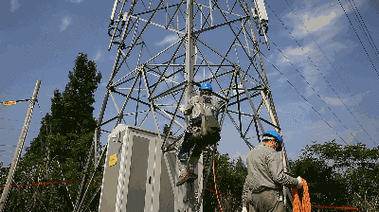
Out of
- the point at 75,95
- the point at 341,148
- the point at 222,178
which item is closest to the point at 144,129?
the point at 222,178

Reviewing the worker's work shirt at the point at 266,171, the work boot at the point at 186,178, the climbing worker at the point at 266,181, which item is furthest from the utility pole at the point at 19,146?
the worker's work shirt at the point at 266,171

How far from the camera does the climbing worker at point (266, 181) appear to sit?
12.0 ft

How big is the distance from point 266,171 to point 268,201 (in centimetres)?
37

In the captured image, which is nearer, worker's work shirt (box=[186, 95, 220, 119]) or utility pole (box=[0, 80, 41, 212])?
worker's work shirt (box=[186, 95, 220, 119])

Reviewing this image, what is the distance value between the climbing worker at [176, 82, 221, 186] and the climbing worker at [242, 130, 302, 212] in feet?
5.03

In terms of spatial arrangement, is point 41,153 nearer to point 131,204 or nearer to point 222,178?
point 222,178

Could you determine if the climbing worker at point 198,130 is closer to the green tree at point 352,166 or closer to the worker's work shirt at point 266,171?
the worker's work shirt at point 266,171

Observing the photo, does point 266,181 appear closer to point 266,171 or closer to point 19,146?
point 266,171

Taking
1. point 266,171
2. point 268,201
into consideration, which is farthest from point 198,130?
point 268,201

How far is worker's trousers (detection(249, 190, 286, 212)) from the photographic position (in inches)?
142

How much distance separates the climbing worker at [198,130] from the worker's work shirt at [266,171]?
1.57 metres

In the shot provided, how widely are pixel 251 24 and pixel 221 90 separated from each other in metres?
→ 2.66

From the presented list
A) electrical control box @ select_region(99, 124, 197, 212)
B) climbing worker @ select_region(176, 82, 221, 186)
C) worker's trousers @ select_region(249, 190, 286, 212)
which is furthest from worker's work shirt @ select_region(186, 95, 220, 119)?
worker's trousers @ select_region(249, 190, 286, 212)

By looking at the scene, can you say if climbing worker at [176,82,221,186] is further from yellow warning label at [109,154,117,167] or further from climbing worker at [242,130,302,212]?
yellow warning label at [109,154,117,167]
